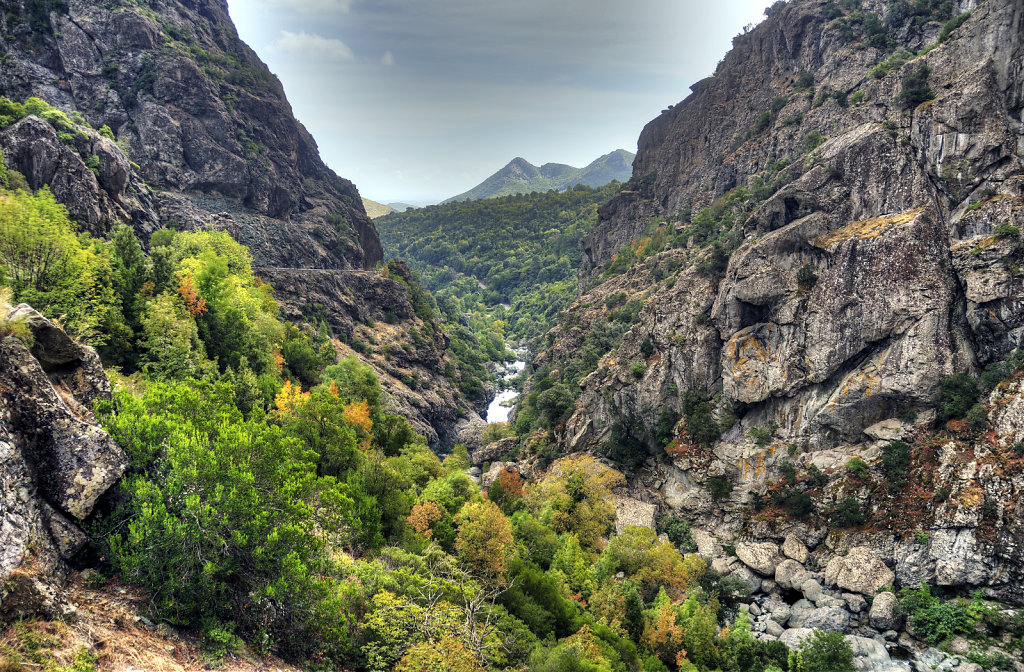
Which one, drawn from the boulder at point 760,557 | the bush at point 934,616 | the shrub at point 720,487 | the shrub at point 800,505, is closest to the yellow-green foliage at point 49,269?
the boulder at point 760,557

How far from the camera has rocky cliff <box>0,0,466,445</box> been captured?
2037 inches

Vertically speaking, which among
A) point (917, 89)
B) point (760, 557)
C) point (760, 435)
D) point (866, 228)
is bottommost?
point (760, 557)

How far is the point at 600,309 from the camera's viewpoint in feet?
306

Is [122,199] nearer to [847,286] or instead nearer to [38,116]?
[38,116]

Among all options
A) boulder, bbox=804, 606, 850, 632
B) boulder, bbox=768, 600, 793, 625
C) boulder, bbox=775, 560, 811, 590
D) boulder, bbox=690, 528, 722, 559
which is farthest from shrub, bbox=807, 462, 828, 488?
boulder, bbox=768, 600, 793, 625

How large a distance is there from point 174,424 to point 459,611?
13.3m

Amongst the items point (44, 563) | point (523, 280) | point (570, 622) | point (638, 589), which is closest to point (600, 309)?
point (638, 589)

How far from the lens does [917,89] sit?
45094mm

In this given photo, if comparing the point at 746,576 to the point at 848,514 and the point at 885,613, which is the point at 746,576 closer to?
the point at 848,514

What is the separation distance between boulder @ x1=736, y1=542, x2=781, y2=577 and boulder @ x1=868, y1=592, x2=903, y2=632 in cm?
800

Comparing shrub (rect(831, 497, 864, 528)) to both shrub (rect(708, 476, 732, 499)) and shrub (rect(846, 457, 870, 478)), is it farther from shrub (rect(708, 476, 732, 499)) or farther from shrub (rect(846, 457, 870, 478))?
shrub (rect(708, 476, 732, 499))

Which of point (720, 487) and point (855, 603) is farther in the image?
point (720, 487)

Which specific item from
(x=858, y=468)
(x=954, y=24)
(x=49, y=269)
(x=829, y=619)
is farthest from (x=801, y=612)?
(x=954, y=24)

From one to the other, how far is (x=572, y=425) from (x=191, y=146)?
3202 inches
